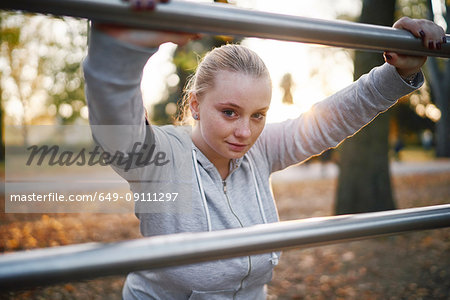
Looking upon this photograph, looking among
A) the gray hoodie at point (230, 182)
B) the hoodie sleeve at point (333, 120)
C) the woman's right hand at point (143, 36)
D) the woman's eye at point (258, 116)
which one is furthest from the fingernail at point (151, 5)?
the hoodie sleeve at point (333, 120)

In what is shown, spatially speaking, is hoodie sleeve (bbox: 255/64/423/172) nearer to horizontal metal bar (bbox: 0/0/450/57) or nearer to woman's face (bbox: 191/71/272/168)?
woman's face (bbox: 191/71/272/168)

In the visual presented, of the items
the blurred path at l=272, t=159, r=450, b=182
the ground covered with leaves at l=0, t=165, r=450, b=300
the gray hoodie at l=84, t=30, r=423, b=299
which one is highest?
the gray hoodie at l=84, t=30, r=423, b=299

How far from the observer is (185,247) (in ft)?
2.57

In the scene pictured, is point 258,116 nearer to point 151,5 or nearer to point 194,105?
point 194,105

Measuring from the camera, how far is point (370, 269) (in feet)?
15.3

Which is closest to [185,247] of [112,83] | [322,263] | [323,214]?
[112,83]

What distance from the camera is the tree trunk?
5.72 meters

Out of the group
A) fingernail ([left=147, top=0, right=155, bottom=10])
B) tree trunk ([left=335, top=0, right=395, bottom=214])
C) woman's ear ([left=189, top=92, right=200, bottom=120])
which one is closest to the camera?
fingernail ([left=147, top=0, right=155, bottom=10])

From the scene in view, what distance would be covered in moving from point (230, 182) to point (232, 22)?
41.3 inches

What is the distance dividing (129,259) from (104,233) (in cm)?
606

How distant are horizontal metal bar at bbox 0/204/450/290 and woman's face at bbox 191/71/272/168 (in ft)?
2.27

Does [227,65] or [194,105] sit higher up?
[227,65]

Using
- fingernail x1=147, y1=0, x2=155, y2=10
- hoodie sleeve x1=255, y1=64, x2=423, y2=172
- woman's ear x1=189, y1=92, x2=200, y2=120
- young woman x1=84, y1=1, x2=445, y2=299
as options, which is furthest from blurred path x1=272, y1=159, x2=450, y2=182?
fingernail x1=147, y1=0, x2=155, y2=10

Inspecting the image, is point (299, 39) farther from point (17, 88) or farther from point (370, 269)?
point (17, 88)
